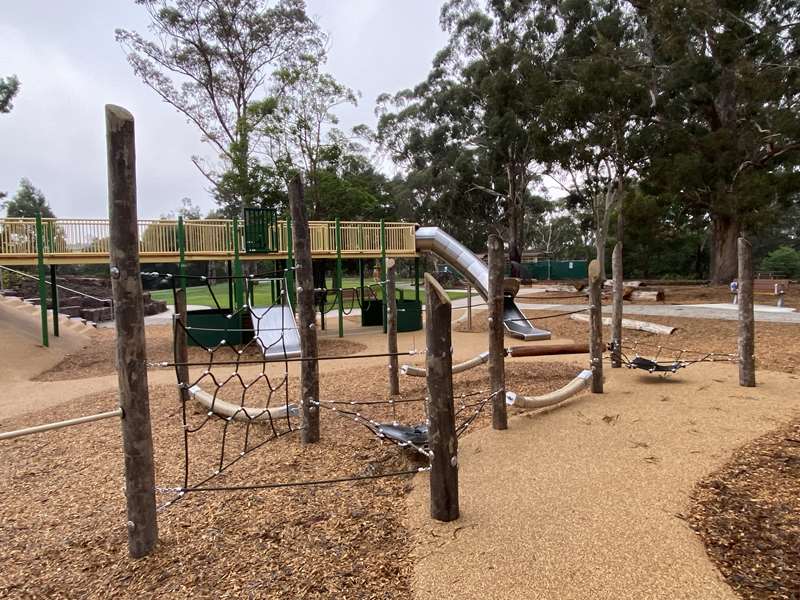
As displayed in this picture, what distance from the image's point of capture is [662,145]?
66.4ft

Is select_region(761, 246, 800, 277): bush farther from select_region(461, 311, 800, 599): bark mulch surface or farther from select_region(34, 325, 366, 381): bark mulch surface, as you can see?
select_region(461, 311, 800, 599): bark mulch surface

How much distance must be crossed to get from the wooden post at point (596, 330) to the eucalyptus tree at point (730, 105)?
1566 cm

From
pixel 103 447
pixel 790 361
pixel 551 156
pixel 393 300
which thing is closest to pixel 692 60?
pixel 551 156

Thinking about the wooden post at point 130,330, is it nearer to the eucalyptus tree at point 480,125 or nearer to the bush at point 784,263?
the eucalyptus tree at point 480,125

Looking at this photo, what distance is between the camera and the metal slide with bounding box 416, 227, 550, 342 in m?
11.1

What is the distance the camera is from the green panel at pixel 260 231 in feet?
38.6

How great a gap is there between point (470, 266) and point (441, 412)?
1002 centimetres

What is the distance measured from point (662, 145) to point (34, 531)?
73.7 ft

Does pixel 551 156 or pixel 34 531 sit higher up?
pixel 551 156

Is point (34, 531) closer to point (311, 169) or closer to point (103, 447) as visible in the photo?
point (103, 447)

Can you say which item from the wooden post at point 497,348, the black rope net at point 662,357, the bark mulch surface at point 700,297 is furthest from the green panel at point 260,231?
the bark mulch surface at point 700,297

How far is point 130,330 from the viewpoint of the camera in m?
2.54

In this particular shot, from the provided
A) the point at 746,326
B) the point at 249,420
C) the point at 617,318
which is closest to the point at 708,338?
the point at 617,318

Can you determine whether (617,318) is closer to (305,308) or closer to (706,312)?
(305,308)
